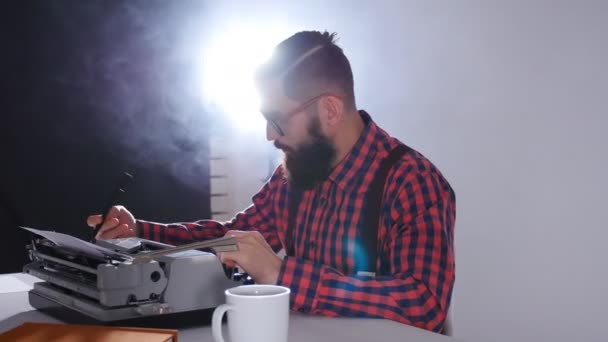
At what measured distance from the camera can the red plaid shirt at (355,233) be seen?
114 cm

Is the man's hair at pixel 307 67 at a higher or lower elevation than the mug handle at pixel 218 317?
higher

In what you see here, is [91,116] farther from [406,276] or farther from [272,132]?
[406,276]

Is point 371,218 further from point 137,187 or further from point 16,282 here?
point 137,187

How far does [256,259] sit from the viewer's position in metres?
1.11

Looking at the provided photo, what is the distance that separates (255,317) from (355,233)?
2.58 feet

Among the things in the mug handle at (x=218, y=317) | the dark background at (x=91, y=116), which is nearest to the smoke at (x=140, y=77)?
the dark background at (x=91, y=116)

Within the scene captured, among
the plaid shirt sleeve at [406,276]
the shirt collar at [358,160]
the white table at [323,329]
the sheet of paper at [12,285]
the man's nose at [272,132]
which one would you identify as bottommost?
the sheet of paper at [12,285]

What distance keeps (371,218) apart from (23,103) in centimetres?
176

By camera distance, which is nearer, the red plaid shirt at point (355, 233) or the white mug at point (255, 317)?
the white mug at point (255, 317)

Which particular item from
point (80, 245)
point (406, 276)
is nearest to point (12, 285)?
point (80, 245)

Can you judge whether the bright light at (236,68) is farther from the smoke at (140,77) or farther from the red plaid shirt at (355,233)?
the red plaid shirt at (355,233)

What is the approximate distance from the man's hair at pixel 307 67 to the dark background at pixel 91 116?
1325 mm

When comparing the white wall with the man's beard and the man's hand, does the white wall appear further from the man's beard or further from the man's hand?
the man's hand

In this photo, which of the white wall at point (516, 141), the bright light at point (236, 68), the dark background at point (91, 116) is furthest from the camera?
the bright light at point (236, 68)
